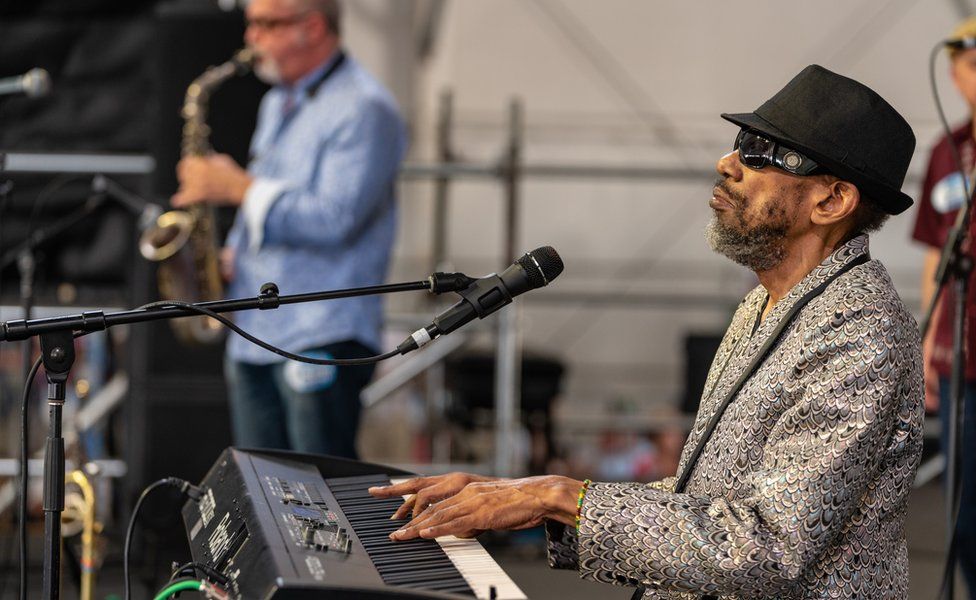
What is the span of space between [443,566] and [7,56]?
386 centimetres

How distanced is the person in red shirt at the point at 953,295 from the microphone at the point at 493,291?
1.78 meters

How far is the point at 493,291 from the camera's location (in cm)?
191

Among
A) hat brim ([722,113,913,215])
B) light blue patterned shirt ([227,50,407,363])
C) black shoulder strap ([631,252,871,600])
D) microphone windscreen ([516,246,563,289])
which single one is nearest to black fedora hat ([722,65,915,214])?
hat brim ([722,113,913,215])

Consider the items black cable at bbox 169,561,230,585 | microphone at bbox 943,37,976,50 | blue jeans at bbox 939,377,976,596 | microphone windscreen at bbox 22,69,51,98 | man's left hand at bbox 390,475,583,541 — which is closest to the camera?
black cable at bbox 169,561,230,585

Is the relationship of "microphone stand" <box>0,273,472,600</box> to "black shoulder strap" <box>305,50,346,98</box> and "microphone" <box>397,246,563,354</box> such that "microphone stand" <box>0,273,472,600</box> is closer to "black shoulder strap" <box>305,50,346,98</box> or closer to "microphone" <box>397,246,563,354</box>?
"microphone" <box>397,246,563,354</box>

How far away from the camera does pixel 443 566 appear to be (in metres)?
1.69

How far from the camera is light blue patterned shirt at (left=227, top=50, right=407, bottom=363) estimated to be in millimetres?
3326

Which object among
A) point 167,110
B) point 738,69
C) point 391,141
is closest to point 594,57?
point 738,69

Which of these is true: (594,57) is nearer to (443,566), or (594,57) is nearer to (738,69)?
(738,69)

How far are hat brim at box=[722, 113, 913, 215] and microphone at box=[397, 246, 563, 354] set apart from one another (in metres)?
0.36

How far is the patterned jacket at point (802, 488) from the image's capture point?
169 centimetres

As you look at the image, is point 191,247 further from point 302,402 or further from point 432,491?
point 432,491

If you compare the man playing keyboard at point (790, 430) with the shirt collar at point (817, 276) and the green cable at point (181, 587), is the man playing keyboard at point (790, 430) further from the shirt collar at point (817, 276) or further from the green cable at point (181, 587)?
the green cable at point (181, 587)

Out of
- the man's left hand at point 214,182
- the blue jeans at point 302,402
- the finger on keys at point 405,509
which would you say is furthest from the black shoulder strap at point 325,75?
the finger on keys at point 405,509
